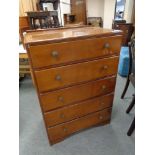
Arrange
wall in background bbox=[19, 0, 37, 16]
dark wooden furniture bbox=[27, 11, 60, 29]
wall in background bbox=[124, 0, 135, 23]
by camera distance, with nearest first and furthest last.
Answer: dark wooden furniture bbox=[27, 11, 60, 29] → wall in background bbox=[19, 0, 37, 16] → wall in background bbox=[124, 0, 135, 23]

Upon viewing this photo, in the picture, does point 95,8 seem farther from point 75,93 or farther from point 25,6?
point 75,93

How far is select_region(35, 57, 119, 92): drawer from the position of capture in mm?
1041

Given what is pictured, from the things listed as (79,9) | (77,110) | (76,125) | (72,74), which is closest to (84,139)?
(76,125)

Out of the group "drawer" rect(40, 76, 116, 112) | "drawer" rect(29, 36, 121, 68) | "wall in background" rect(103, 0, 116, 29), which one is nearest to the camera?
"drawer" rect(29, 36, 121, 68)

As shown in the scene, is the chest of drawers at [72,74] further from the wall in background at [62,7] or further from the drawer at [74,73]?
the wall in background at [62,7]

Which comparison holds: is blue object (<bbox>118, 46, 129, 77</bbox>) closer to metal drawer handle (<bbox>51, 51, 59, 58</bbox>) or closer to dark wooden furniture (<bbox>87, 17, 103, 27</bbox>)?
metal drawer handle (<bbox>51, 51, 59, 58</bbox>)

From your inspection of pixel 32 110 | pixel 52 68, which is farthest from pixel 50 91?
pixel 32 110

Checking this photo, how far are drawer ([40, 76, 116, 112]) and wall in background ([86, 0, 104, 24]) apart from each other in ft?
18.6

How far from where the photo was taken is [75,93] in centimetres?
124

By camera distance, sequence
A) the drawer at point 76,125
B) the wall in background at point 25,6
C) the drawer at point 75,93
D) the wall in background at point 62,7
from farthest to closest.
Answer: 1. the wall in background at point 62,7
2. the wall in background at point 25,6
3. the drawer at point 76,125
4. the drawer at point 75,93

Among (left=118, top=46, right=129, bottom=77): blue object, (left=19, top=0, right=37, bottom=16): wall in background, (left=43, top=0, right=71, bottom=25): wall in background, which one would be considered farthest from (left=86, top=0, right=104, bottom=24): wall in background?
(left=118, top=46, right=129, bottom=77): blue object

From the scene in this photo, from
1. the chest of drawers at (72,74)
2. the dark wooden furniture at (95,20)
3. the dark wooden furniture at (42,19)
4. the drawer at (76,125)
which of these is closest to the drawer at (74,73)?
the chest of drawers at (72,74)

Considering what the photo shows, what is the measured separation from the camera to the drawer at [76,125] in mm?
1366
